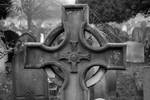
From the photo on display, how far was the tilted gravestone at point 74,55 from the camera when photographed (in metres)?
4.96

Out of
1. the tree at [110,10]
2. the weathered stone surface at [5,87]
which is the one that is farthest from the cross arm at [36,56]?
the tree at [110,10]

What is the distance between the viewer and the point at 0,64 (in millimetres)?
10398

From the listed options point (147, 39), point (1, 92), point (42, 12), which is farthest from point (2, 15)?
point (42, 12)

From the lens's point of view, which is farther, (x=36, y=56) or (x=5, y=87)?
(x=5, y=87)

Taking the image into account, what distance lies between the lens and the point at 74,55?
16.8 ft

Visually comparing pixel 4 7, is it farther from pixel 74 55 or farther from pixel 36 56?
pixel 74 55

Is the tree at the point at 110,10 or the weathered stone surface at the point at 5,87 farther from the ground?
the tree at the point at 110,10

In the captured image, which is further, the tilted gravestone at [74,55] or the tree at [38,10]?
the tree at [38,10]

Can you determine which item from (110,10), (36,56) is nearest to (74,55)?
(36,56)

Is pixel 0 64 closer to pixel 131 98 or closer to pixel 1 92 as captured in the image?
pixel 1 92

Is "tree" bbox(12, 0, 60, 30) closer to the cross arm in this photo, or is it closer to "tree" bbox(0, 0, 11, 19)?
"tree" bbox(0, 0, 11, 19)

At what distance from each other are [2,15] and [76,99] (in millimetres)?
10850

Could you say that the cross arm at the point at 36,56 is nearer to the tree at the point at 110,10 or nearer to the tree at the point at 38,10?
the tree at the point at 110,10

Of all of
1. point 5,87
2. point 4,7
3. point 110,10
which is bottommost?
point 5,87
